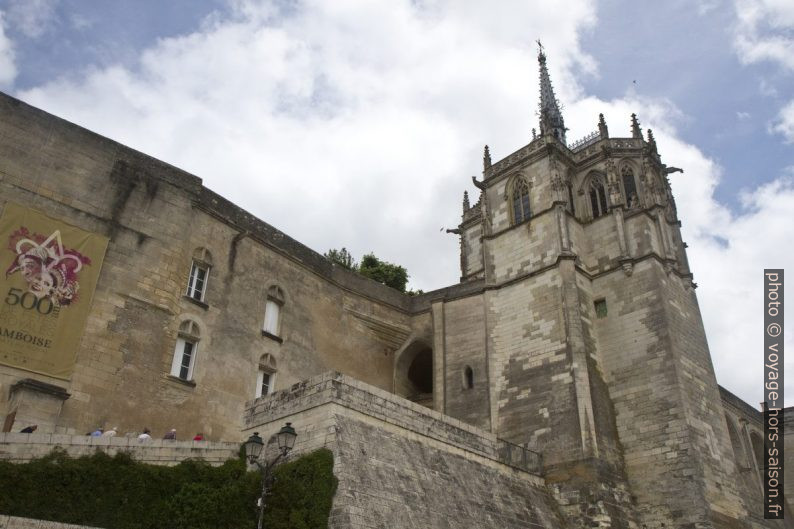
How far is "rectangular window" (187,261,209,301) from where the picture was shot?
67.4ft

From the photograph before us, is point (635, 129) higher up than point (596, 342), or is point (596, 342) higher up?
point (635, 129)

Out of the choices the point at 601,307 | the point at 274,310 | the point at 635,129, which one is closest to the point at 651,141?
the point at 635,129

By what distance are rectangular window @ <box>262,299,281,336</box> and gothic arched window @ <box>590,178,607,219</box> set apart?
11663 mm

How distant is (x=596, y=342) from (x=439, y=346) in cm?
532

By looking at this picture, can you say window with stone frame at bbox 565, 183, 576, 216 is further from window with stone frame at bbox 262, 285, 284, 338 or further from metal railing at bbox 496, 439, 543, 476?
window with stone frame at bbox 262, 285, 284, 338

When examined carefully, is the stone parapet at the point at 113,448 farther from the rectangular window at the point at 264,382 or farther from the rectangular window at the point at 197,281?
the rectangular window at the point at 197,281

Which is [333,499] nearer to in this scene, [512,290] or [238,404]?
[238,404]

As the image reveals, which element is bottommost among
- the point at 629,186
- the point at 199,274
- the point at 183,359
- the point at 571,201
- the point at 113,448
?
the point at 113,448

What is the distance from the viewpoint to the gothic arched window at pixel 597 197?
993 inches

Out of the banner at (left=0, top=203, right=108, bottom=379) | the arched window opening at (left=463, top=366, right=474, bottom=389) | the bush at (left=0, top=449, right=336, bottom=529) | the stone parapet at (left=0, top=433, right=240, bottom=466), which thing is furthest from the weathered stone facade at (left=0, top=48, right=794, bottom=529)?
the stone parapet at (left=0, top=433, right=240, bottom=466)

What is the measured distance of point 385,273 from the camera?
123 ft

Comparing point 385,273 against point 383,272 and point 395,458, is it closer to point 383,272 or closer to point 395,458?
point 383,272

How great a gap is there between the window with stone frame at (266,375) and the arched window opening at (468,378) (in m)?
6.26

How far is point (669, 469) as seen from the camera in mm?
19109
